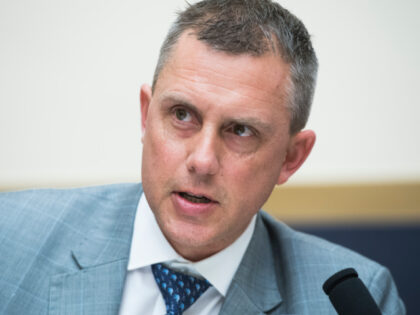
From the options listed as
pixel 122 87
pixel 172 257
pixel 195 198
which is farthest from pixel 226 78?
pixel 122 87

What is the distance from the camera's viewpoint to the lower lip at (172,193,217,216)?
4.41ft

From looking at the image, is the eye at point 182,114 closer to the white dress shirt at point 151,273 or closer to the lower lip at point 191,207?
the lower lip at point 191,207

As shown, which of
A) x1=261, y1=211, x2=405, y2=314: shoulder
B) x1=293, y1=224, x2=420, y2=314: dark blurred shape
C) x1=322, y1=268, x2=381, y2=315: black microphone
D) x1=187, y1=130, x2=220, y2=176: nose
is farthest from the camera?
x1=293, y1=224, x2=420, y2=314: dark blurred shape

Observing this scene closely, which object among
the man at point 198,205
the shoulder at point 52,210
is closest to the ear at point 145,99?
the man at point 198,205

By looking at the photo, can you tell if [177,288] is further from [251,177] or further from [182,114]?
[182,114]

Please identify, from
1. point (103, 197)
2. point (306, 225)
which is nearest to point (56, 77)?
point (103, 197)

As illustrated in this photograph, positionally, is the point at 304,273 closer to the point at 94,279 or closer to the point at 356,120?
the point at 94,279

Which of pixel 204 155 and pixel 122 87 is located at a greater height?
pixel 204 155

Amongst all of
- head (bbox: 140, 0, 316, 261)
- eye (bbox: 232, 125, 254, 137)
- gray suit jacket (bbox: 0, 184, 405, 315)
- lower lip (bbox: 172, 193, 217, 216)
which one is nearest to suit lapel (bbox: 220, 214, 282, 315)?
gray suit jacket (bbox: 0, 184, 405, 315)

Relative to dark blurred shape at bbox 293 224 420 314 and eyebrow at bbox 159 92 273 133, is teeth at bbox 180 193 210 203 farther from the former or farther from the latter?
dark blurred shape at bbox 293 224 420 314

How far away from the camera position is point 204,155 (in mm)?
1301

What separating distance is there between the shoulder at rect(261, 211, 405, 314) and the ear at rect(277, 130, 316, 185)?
25 cm

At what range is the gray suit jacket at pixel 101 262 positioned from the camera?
55.9 inches

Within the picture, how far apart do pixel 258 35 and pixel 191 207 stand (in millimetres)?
471
